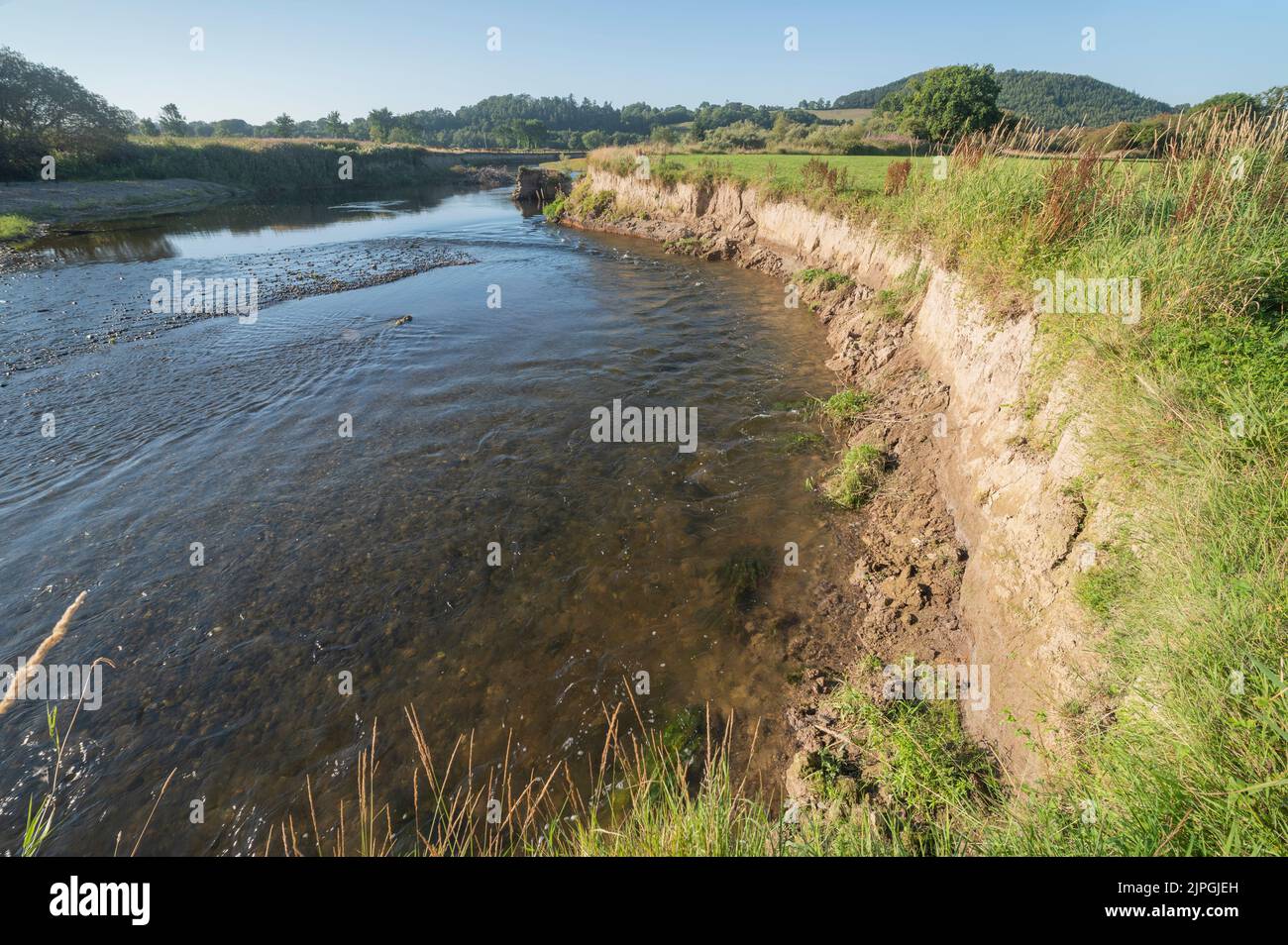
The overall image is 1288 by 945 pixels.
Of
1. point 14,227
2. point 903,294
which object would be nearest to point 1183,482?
point 903,294

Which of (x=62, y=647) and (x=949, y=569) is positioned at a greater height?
(x=949, y=569)

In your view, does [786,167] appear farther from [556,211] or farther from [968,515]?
[968,515]

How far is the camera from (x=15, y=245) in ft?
85.0

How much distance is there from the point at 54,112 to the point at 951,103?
8476cm

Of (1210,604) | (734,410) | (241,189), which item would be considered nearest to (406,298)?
(734,410)

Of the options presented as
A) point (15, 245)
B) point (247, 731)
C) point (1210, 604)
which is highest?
point (15, 245)

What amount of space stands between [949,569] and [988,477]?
1.32 m

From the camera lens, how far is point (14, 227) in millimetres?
28406

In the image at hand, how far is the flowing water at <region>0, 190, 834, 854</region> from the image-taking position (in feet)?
16.8

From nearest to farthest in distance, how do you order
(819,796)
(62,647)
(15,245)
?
(819,796) < (62,647) < (15,245)

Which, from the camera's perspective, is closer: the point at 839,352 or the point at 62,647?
the point at 62,647
